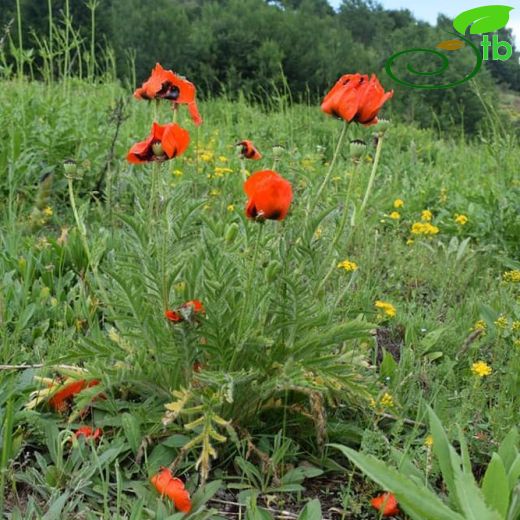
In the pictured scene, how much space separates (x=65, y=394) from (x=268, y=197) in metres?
0.78

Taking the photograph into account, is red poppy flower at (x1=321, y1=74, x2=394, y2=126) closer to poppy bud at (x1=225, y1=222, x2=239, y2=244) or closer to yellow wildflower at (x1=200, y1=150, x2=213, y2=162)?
poppy bud at (x1=225, y1=222, x2=239, y2=244)

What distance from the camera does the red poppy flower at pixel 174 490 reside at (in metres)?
1.38

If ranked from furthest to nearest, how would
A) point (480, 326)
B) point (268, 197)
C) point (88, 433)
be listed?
1. point (480, 326)
2. point (88, 433)
3. point (268, 197)

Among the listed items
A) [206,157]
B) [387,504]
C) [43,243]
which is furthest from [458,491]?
[206,157]

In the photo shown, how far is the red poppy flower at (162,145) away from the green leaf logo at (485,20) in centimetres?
204

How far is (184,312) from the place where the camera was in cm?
136

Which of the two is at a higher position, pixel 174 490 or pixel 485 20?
pixel 485 20

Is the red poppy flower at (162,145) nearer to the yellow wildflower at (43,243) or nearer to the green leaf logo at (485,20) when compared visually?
the yellow wildflower at (43,243)

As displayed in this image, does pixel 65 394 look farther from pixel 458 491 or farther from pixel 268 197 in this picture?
pixel 458 491

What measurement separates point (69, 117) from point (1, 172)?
28.6 inches

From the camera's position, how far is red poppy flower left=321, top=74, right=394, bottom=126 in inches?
58.4

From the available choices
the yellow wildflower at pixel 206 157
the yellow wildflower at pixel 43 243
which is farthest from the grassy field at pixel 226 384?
the yellow wildflower at pixel 206 157

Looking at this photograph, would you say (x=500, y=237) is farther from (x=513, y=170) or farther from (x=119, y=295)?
(x=119, y=295)

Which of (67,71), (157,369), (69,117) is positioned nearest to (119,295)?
(157,369)
